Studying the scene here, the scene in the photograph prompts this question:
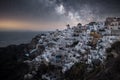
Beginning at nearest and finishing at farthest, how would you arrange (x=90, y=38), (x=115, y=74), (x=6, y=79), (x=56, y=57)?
1. (x=115, y=74)
2. (x=56, y=57)
3. (x=90, y=38)
4. (x=6, y=79)

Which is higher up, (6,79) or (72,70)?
(72,70)

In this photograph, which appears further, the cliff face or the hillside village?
the cliff face

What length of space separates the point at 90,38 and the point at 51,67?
12076 millimetres

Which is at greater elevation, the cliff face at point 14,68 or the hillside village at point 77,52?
the hillside village at point 77,52

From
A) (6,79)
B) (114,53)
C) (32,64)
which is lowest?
(6,79)

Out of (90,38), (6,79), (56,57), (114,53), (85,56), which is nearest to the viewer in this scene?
(114,53)

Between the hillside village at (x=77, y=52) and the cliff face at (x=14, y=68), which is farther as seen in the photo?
the cliff face at (x=14, y=68)

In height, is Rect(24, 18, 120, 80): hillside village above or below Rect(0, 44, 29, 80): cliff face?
above

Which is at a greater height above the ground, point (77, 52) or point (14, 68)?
point (77, 52)

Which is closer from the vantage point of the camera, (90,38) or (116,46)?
(116,46)

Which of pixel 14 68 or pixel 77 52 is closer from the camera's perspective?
pixel 77 52

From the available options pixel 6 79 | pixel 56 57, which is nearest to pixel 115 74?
pixel 56 57

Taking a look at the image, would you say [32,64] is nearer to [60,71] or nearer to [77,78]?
[60,71]

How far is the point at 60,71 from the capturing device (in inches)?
1542
